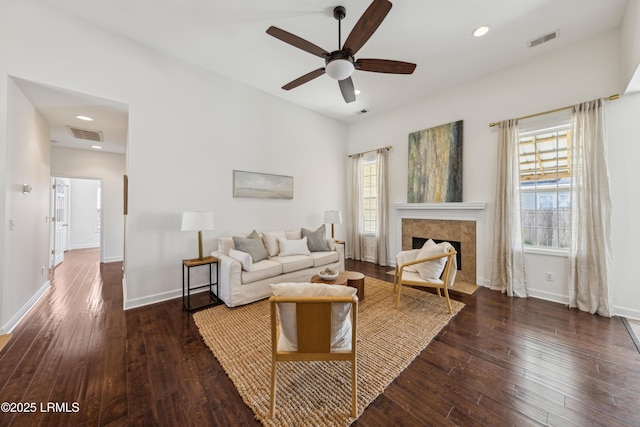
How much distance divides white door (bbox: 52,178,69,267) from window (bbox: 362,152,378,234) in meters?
6.98

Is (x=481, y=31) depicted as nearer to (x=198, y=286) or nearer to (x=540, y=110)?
(x=540, y=110)

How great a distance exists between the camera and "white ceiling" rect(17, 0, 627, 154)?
254 centimetres

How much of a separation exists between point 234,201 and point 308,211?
1.70m

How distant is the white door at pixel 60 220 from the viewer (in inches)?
213

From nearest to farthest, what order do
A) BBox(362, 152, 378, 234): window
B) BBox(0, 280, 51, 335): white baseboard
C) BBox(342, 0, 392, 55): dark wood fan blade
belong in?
BBox(342, 0, 392, 55): dark wood fan blade, BBox(0, 280, 51, 335): white baseboard, BBox(362, 152, 378, 234): window

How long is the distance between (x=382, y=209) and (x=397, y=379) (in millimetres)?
3802

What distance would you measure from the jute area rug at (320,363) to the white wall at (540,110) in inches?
70.5

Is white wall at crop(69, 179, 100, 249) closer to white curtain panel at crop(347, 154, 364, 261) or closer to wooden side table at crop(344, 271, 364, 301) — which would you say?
white curtain panel at crop(347, 154, 364, 261)

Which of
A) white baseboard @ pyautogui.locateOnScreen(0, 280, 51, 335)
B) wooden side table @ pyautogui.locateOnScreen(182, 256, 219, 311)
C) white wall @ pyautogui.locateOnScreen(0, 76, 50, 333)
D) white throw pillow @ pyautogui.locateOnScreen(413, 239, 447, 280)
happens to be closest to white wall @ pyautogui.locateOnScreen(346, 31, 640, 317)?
white throw pillow @ pyautogui.locateOnScreen(413, 239, 447, 280)

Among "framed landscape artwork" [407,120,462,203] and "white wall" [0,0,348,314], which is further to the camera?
"framed landscape artwork" [407,120,462,203]

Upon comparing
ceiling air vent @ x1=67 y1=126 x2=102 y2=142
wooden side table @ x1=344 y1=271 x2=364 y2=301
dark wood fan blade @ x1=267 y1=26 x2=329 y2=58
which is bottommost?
wooden side table @ x1=344 y1=271 x2=364 y2=301

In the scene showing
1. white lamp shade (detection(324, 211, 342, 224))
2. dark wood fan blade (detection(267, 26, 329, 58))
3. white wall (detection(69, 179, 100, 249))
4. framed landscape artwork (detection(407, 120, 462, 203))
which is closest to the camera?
dark wood fan blade (detection(267, 26, 329, 58))

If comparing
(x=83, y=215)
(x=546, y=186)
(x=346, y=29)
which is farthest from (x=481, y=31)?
(x=83, y=215)

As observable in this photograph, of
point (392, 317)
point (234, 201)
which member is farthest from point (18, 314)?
point (392, 317)
